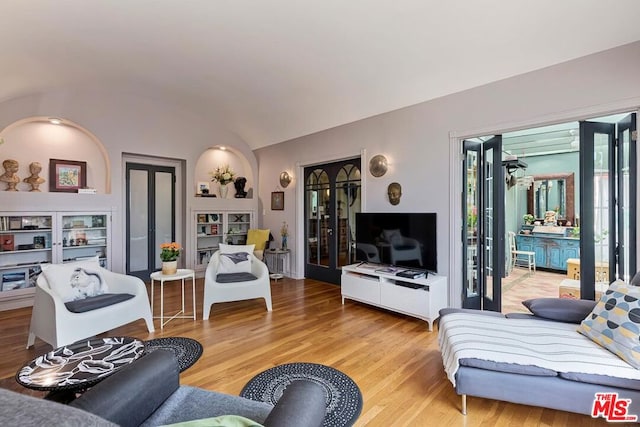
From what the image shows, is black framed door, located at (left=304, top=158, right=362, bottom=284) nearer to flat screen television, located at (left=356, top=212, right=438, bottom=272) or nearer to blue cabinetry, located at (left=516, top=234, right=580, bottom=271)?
flat screen television, located at (left=356, top=212, right=438, bottom=272)

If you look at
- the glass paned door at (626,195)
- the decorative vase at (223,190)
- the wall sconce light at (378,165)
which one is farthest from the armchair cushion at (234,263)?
the glass paned door at (626,195)

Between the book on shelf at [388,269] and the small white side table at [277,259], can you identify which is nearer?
the book on shelf at [388,269]

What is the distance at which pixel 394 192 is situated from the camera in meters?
4.12

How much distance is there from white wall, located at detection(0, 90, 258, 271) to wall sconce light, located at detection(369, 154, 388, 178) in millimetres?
2993

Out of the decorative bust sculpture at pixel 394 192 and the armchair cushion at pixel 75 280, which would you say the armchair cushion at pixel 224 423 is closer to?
the armchair cushion at pixel 75 280

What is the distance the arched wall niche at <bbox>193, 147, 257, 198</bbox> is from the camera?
243 inches

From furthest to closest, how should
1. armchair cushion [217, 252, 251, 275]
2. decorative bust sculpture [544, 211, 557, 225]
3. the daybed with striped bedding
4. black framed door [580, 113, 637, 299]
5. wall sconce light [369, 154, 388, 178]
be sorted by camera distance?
decorative bust sculpture [544, 211, 557, 225], wall sconce light [369, 154, 388, 178], armchair cushion [217, 252, 251, 275], black framed door [580, 113, 637, 299], the daybed with striped bedding

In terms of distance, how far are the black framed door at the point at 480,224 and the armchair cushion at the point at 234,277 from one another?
255 cm

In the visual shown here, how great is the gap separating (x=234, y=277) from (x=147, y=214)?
2.79m

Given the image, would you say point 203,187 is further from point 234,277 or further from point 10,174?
point 234,277

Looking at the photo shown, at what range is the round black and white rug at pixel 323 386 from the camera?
1.91 metres

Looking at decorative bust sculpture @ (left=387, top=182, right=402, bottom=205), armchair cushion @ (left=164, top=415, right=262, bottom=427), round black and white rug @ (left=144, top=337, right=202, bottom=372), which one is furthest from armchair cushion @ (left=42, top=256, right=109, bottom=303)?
decorative bust sculpture @ (left=387, top=182, right=402, bottom=205)

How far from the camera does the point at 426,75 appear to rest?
3488 mm

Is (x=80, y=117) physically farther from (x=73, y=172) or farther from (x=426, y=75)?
(x=426, y=75)
